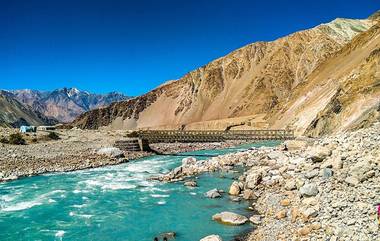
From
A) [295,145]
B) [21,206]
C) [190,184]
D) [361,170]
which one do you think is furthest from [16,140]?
[361,170]

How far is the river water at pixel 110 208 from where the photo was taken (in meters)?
23.6

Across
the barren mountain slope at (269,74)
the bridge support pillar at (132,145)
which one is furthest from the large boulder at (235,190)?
the barren mountain slope at (269,74)

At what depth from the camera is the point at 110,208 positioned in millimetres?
29688

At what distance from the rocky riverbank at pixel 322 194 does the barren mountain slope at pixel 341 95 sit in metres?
16.1

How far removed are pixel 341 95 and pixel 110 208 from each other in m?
49.8

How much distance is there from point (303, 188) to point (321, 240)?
266 inches

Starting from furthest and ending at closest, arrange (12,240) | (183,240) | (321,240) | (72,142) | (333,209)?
(72,142)
(12,240)
(183,240)
(333,209)
(321,240)

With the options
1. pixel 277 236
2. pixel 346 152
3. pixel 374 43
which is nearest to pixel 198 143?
pixel 374 43

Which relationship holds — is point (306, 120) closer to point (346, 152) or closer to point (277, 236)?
point (346, 152)

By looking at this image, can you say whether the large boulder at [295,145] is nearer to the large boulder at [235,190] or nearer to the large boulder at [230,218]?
the large boulder at [235,190]

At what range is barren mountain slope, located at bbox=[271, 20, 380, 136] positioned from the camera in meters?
55.7

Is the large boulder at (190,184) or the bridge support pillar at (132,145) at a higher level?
the bridge support pillar at (132,145)

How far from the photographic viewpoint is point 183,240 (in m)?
21.5

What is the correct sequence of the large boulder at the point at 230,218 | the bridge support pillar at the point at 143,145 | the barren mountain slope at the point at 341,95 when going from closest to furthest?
the large boulder at the point at 230,218 < the barren mountain slope at the point at 341,95 < the bridge support pillar at the point at 143,145
